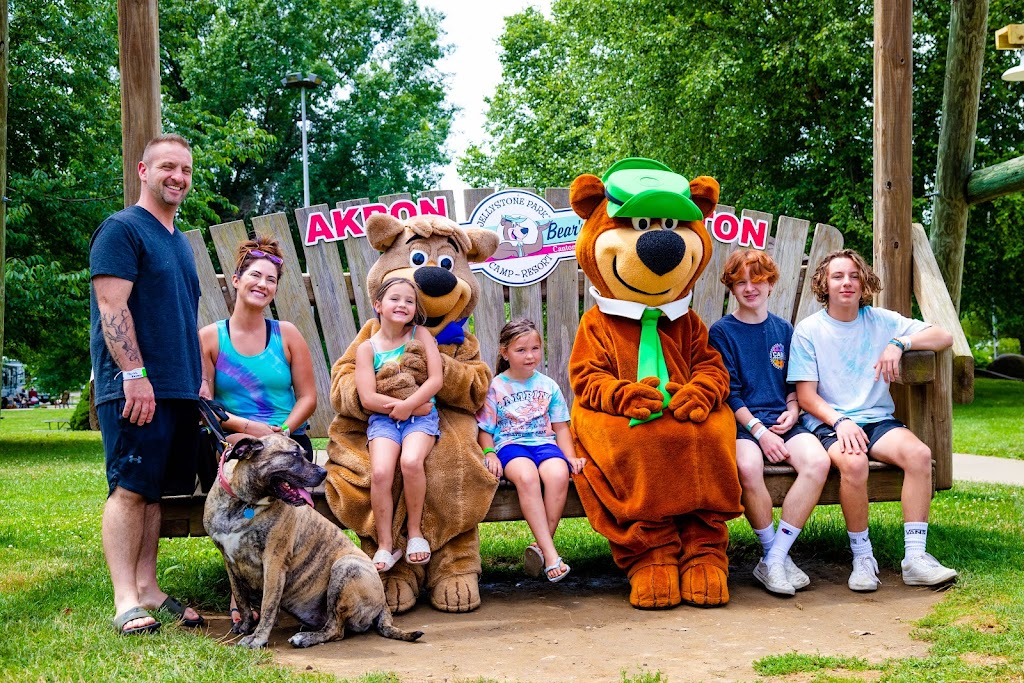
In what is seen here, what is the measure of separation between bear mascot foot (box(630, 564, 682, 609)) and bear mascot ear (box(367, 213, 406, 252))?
1.89 meters

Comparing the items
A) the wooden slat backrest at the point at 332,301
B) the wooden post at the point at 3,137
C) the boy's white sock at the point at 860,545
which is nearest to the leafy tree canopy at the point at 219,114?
the wooden post at the point at 3,137

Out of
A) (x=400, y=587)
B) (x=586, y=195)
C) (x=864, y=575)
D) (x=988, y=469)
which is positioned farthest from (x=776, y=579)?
(x=988, y=469)

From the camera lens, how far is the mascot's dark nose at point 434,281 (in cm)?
429

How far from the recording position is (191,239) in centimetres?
518

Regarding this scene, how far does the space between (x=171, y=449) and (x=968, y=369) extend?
3482mm

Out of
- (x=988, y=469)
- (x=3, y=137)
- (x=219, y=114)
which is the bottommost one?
(x=988, y=469)

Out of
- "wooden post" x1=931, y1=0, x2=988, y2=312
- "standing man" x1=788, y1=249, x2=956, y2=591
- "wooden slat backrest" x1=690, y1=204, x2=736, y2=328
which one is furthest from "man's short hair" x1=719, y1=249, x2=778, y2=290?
"wooden post" x1=931, y1=0, x2=988, y2=312

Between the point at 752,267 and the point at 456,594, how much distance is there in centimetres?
201

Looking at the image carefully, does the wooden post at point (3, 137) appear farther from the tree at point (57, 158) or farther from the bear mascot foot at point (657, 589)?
the tree at point (57, 158)

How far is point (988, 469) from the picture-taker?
8.90m

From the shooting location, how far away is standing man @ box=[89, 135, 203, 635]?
361 cm

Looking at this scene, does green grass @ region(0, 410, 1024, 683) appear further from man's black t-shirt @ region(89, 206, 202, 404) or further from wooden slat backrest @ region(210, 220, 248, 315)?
wooden slat backrest @ region(210, 220, 248, 315)

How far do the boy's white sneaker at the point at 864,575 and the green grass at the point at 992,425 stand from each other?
648 centimetres

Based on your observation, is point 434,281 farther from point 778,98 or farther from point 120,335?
point 778,98
